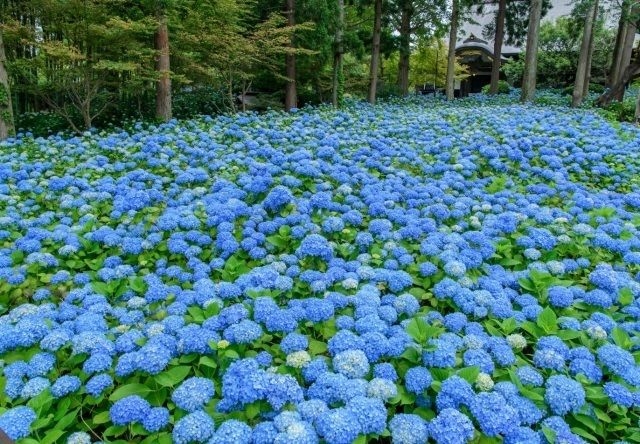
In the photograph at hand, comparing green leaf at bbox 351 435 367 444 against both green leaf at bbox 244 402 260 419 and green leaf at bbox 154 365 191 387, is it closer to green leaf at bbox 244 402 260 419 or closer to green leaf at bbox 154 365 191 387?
green leaf at bbox 244 402 260 419

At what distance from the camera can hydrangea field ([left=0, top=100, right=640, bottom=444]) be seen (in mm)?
2023

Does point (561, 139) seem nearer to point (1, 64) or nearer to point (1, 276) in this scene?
point (1, 276)

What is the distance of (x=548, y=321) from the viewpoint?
264cm

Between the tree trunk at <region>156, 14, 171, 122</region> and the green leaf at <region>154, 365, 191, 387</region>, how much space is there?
8870mm

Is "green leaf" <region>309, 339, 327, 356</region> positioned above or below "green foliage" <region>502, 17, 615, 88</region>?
below

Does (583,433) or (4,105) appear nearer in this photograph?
(583,433)

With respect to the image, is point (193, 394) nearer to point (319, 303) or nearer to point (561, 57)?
point (319, 303)

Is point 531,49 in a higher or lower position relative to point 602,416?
higher

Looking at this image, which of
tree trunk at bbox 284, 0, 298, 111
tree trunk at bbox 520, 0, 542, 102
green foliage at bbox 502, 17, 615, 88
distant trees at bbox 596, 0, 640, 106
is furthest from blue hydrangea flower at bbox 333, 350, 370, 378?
green foliage at bbox 502, 17, 615, 88

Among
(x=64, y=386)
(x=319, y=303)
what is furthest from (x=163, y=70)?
(x=64, y=386)

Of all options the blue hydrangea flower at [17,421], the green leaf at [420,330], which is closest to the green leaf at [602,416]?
the green leaf at [420,330]

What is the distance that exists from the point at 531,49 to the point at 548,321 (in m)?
13.5

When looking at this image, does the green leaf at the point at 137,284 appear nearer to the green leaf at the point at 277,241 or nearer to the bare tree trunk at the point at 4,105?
the green leaf at the point at 277,241

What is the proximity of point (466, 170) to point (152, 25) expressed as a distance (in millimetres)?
7319
